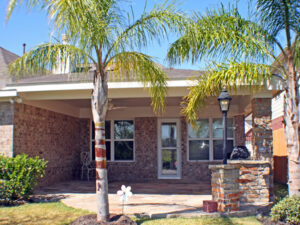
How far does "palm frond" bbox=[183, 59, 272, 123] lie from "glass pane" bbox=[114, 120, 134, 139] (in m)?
6.62

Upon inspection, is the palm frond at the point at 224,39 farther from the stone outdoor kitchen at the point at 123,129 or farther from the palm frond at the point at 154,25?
the stone outdoor kitchen at the point at 123,129

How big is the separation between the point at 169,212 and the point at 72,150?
7597 mm

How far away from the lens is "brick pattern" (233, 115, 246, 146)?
13.5m

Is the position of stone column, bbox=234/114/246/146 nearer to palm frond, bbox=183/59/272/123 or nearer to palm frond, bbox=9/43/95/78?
palm frond, bbox=183/59/272/123

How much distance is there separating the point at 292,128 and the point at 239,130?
7.36 m

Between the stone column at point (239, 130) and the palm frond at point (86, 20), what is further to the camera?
the stone column at point (239, 130)

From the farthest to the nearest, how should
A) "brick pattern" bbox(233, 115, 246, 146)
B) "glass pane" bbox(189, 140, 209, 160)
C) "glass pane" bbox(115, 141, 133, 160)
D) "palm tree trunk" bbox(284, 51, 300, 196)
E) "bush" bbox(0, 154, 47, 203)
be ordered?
"glass pane" bbox(115, 141, 133, 160) → "glass pane" bbox(189, 140, 209, 160) → "brick pattern" bbox(233, 115, 246, 146) → "bush" bbox(0, 154, 47, 203) → "palm tree trunk" bbox(284, 51, 300, 196)

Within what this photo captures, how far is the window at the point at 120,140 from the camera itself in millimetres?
14055

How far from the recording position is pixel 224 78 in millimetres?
6891

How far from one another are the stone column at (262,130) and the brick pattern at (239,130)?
4639 mm

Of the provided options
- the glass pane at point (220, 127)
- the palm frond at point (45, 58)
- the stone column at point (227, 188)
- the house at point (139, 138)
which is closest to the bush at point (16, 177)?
the house at point (139, 138)

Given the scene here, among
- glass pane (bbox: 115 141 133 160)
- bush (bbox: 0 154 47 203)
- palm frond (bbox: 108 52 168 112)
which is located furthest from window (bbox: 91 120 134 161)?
palm frond (bbox: 108 52 168 112)

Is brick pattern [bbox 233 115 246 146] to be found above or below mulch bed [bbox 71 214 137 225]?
above

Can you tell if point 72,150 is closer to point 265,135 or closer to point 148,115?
point 148,115
